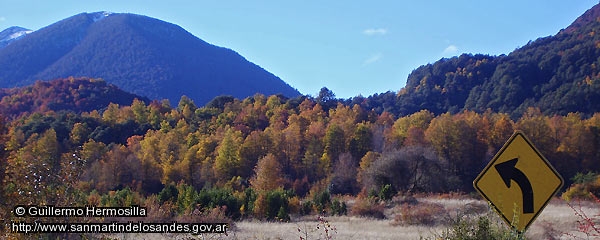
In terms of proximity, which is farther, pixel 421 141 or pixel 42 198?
pixel 421 141

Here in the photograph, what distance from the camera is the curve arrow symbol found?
5.62 m

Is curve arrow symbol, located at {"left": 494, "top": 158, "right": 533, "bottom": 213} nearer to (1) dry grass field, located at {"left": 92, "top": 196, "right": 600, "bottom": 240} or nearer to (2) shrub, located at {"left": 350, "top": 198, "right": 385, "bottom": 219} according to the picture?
(1) dry grass field, located at {"left": 92, "top": 196, "right": 600, "bottom": 240}

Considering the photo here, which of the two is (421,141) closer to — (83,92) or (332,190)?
(332,190)

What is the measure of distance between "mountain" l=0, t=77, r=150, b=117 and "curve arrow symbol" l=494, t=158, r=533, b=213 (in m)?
95.1

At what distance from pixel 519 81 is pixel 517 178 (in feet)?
355

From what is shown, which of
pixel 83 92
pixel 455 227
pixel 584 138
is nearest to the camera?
pixel 455 227

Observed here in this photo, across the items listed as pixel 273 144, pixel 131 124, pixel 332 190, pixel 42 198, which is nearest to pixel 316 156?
pixel 273 144

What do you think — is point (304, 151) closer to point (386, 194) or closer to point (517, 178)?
point (386, 194)

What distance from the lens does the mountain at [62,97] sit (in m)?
92.5

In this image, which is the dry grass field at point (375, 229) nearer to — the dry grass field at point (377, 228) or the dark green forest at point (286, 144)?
the dry grass field at point (377, 228)

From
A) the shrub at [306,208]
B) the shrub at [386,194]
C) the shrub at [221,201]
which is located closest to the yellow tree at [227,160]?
the shrub at [386,194]

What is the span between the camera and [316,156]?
64312mm

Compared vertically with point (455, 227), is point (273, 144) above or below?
below

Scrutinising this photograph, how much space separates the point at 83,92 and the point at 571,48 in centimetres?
10042
